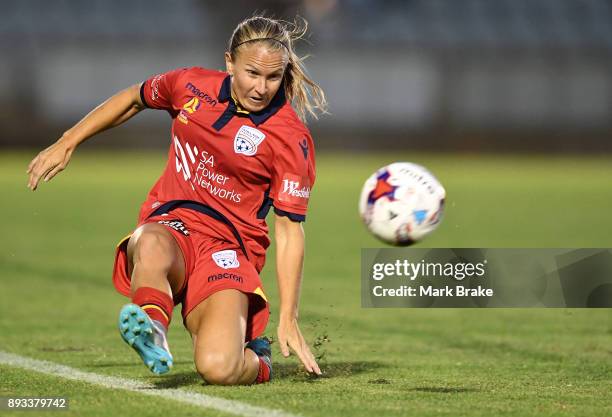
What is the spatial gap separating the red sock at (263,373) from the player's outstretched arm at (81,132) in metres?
1.42

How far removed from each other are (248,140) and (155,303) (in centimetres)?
104

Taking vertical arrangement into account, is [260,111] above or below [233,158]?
above

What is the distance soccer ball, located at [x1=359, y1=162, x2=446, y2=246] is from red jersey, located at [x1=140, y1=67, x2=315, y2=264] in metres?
0.48

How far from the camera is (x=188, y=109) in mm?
5977

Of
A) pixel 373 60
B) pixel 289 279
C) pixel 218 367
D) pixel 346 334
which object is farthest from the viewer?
pixel 373 60

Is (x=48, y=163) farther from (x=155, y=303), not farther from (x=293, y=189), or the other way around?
(x=293, y=189)

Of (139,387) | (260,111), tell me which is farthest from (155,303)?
(260,111)

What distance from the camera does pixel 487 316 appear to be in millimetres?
9031

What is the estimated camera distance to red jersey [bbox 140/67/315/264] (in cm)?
568

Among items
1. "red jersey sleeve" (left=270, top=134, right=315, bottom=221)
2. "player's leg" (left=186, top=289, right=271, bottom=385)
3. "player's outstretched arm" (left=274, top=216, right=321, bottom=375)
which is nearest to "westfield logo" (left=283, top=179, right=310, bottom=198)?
"red jersey sleeve" (left=270, top=134, right=315, bottom=221)

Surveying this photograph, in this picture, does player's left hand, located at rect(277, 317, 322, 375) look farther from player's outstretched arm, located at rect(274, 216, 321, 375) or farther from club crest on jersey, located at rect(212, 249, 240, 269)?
club crest on jersey, located at rect(212, 249, 240, 269)

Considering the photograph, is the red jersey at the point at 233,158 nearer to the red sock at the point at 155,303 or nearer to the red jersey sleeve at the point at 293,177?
the red jersey sleeve at the point at 293,177

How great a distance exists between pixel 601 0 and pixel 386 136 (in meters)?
11.4

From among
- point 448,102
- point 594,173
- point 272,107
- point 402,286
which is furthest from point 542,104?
point 272,107
